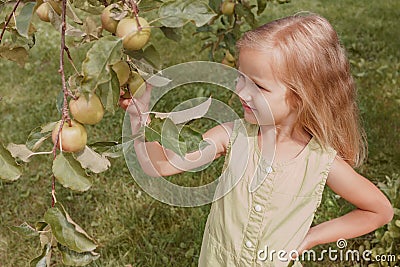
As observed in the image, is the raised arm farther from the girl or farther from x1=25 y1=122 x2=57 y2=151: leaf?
x1=25 y1=122 x2=57 y2=151: leaf

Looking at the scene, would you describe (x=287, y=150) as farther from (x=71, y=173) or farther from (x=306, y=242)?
(x=71, y=173)

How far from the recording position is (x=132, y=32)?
0.87 metres

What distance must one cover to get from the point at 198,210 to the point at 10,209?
2.67 ft

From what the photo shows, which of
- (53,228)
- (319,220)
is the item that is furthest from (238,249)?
(319,220)

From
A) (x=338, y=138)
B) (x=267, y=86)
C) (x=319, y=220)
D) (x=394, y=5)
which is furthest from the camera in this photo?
(x=394, y=5)

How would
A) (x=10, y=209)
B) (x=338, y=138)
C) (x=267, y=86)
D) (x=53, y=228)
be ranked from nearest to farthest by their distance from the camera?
(x=53, y=228) < (x=267, y=86) < (x=338, y=138) < (x=10, y=209)

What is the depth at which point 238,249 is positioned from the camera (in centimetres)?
141

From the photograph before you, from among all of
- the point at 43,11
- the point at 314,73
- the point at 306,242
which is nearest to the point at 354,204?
the point at 306,242

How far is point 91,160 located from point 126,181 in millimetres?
1710

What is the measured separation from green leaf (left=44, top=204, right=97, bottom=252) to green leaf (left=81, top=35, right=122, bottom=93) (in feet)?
0.68

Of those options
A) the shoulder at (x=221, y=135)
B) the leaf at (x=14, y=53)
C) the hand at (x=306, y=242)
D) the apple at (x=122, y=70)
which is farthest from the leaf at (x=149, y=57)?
the hand at (x=306, y=242)

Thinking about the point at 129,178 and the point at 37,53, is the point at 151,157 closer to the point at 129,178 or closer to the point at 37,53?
the point at 129,178

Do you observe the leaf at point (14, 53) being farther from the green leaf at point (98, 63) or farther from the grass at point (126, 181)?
the green leaf at point (98, 63)

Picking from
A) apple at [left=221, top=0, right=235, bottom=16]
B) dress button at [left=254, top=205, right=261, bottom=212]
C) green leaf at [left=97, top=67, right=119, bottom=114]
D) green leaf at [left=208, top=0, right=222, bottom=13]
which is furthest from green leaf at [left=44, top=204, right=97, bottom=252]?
apple at [left=221, top=0, right=235, bottom=16]
